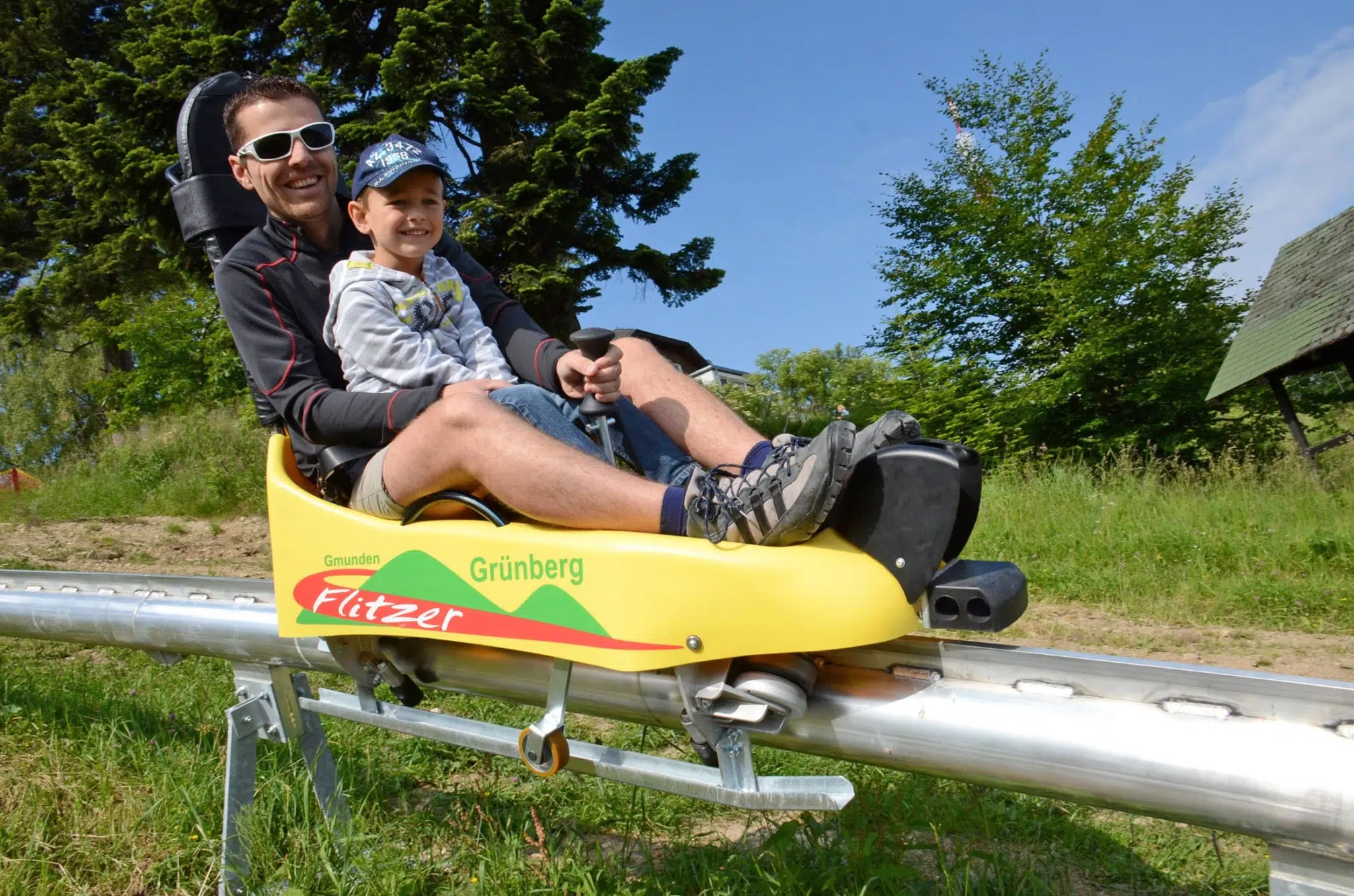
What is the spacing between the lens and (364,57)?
13.6 meters

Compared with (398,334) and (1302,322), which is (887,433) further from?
(1302,322)

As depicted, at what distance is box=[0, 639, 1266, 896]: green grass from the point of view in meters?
2.08

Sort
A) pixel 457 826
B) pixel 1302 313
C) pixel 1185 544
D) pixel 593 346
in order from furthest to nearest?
pixel 1302 313, pixel 1185 544, pixel 457 826, pixel 593 346

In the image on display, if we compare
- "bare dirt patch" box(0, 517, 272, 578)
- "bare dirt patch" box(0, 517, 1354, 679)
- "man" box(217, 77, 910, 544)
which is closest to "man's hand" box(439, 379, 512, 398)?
"man" box(217, 77, 910, 544)

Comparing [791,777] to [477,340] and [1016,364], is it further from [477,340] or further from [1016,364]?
[1016,364]

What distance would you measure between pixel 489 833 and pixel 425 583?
0.93 meters

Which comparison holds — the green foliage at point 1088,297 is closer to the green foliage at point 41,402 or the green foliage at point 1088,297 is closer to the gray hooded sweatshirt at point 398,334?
the gray hooded sweatshirt at point 398,334

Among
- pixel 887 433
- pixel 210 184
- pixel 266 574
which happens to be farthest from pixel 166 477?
pixel 887 433

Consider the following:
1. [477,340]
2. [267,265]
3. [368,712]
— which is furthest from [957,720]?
[267,265]

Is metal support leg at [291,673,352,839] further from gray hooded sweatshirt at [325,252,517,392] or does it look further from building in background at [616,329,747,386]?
building in background at [616,329,747,386]

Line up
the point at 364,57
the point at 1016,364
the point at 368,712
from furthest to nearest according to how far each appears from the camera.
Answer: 1. the point at 1016,364
2. the point at 364,57
3. the point at 368,712

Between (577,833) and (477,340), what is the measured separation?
1.46 metres

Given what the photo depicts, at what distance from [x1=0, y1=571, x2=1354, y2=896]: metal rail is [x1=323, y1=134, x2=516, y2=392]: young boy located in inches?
28.1

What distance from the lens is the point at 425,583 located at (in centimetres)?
180
